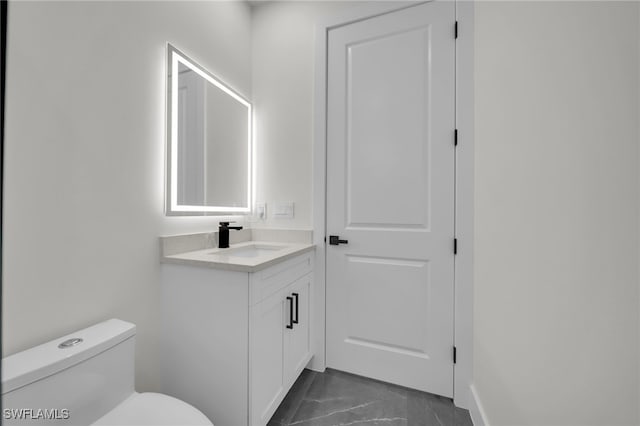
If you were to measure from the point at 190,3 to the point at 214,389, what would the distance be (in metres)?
1.93

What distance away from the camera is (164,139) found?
144 centimetres

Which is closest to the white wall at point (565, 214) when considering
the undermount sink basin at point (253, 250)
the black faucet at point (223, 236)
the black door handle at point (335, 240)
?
the black door handle at point (335, 240)

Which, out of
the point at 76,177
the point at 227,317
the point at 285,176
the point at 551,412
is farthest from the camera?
the point at 285,176

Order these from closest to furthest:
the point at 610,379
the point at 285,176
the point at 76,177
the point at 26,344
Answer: the point at 610,379
the point at 26,344
the point at 76,177
the point at 285,176

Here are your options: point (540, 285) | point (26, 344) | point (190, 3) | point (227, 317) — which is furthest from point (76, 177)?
point (540, 285)

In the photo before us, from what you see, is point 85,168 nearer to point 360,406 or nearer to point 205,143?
point 205,143

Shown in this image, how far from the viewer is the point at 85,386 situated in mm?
947

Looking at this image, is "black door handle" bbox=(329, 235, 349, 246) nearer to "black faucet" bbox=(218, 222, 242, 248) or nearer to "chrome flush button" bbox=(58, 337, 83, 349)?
"black faucet" bbox=(218, 222, 242, 248)

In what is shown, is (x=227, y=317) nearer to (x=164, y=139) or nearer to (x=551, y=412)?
(x=164, y=139)

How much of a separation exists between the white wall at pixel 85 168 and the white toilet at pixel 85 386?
4.4 inches

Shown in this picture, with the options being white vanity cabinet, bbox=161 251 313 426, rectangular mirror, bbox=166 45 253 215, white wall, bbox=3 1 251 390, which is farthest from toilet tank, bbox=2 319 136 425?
rectangular mirror, bbox=166 45 253 215

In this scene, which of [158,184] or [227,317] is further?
[158,184]

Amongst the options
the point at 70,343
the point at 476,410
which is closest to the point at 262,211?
the point at 70,343

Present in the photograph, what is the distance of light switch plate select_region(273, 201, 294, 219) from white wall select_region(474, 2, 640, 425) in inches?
47.6
